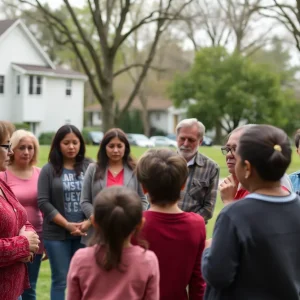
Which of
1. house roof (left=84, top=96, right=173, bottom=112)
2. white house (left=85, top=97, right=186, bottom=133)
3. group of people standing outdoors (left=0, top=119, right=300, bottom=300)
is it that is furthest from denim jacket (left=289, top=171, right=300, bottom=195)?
white house (left=85, top=97, right=186, bottom=133)

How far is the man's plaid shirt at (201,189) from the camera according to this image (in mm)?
4824

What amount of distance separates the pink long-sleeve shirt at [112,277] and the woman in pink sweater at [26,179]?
2757 millimetres

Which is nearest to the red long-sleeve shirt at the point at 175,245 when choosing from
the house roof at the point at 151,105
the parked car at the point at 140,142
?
the parked car at the point at 140,142

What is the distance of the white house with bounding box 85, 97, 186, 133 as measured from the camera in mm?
66056

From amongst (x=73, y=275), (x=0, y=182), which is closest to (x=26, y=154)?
(x=0, y=182)

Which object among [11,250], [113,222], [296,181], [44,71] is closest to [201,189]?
[296,181]

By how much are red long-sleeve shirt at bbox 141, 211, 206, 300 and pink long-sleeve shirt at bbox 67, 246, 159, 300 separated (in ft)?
1.10

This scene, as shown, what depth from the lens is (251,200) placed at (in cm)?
269

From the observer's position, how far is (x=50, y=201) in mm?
5457

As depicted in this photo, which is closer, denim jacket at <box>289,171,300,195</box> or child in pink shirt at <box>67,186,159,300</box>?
child in pink shirt at <box>67,186,159,300</box>

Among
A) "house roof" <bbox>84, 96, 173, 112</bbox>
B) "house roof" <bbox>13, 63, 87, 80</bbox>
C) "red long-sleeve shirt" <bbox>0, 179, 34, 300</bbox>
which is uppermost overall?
"house roof" <bbox>13, 63, 87, 80</bbox>

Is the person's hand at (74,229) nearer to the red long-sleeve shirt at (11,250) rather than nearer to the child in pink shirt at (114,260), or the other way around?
the red long-sleeve shirt at (11,250)

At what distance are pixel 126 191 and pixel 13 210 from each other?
124 centimetres

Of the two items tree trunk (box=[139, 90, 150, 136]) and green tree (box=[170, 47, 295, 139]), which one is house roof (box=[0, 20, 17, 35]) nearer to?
green tree (box=[170, 47, 295, 139])
